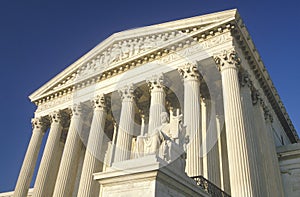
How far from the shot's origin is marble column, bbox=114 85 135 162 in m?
18.0

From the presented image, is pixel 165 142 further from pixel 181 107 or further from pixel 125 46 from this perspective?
pixel 125 46

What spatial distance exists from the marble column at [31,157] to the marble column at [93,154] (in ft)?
22.2

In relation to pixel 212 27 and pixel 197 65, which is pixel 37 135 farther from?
pixel 212 27

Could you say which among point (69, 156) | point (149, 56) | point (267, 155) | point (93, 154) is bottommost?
point (93, 154)

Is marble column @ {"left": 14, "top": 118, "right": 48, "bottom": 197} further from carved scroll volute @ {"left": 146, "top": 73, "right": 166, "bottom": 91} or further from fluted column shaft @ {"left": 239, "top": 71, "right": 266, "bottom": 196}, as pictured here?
fluted column shaft @ {"left": 239, "top": 71, "right": 266, "bottom": 196}

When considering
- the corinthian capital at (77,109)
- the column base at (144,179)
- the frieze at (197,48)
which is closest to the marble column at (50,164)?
the corinthian capital at (77,109)

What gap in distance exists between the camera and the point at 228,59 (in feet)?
55.8

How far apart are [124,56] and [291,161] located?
14.3 m

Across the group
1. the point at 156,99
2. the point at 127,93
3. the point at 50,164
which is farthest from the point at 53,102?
the point at 156,99

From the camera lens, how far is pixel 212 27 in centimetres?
1828

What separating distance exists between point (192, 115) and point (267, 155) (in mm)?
6635

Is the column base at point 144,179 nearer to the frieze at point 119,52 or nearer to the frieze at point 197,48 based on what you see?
the frieze at point 197,48

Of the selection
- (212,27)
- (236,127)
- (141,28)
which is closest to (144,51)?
(141,28)

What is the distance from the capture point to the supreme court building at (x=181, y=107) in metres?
15.5
